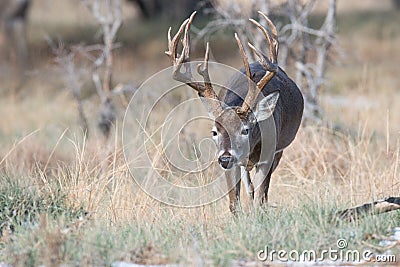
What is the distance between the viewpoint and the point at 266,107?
6090 millimetres

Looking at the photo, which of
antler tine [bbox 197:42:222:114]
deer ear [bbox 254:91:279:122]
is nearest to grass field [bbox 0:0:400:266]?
deer ear [bbox 254:91:279:122]

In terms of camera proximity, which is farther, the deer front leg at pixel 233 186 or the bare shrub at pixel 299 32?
the bare shrub at pixel 299 32

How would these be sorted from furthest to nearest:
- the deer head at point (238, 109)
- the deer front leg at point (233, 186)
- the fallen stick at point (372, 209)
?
the deer front leg at point (233, 186) < the deer head at point (238, 109) < the fallen stick at point (372, 209)

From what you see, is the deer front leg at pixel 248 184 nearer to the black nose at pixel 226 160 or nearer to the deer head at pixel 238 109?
the deer head at pixel 238 109

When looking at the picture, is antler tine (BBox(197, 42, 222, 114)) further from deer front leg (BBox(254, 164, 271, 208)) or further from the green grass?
the green grass

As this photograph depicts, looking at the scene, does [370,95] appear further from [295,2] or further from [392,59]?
[392,59]

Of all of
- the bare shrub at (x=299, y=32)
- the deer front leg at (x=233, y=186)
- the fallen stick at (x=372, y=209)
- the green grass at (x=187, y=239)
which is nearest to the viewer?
the green grass at (x=187, y=239)

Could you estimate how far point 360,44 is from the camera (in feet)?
71.4

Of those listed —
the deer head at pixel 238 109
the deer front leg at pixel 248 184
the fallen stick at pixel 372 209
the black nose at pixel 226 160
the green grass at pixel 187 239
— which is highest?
the deer head at pixel 238 109

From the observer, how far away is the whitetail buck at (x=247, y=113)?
6.00 meters

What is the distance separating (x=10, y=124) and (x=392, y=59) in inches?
434

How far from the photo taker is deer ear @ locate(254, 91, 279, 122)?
19.9 ft

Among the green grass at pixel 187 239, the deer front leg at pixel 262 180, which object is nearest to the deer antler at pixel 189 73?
the deer front leg at pixel 262 180

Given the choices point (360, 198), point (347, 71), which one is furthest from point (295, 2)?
point (347, 71)
